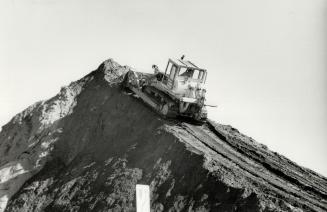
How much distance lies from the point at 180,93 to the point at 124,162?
13.9 ft

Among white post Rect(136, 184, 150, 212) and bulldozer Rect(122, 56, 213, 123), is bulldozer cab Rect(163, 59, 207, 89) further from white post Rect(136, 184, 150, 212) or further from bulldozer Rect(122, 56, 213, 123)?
white post Rect(136, 184, 150, 212)

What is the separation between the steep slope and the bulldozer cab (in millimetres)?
1733

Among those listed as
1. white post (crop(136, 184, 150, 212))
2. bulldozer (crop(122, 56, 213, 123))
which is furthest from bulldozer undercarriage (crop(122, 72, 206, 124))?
white post (crop(136, 184, 150, 212))

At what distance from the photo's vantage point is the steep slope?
1833 cm

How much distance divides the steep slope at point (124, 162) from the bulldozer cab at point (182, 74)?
1733mm

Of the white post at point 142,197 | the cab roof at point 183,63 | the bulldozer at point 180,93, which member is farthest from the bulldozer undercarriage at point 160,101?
the white post at point 142,197

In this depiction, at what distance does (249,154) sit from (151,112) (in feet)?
15.6

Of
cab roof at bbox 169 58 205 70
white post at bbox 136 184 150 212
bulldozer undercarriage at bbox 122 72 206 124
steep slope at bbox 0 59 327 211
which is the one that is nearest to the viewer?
white post at bbox 136 184 150 212

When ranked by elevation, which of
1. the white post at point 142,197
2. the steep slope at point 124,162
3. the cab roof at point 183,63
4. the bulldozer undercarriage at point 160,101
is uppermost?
the cab roof at point 183,63

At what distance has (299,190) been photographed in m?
20.2

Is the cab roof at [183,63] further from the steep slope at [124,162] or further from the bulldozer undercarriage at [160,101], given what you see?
the steep slope at [124,162]

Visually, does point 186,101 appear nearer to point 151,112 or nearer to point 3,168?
point 151,112

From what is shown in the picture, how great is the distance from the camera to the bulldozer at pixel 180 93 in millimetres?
23328

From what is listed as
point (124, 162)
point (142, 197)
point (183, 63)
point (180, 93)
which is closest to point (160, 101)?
point (180, 93)
